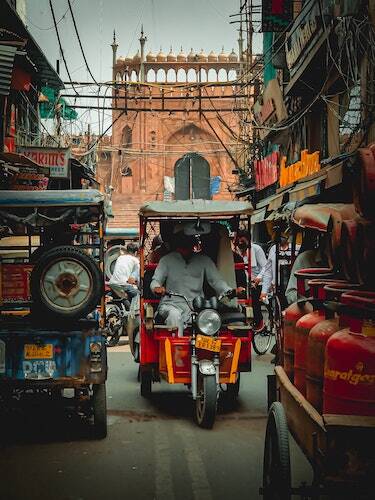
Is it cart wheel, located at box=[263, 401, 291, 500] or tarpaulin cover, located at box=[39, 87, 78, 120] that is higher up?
tarpaulin cover, located at box=[39, 87, 78, 120]

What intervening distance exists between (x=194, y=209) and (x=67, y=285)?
7.43 ft

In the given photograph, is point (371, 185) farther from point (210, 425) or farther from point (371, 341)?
point (210, 425)

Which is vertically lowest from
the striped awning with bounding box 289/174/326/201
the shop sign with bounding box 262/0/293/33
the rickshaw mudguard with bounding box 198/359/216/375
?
the rickshaw mudguard with bounding box 198/359/216/375

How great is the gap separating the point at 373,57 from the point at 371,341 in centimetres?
1027

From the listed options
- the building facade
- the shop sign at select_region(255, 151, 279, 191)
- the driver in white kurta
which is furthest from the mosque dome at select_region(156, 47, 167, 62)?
the driver in white kurta

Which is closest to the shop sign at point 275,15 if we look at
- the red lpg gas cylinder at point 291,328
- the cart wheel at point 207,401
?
the cart wheel at point 207,401

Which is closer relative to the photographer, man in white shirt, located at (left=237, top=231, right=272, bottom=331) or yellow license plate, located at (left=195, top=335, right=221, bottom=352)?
yellow license plate, located at (left=195, top=335, right=221, bottom=352)

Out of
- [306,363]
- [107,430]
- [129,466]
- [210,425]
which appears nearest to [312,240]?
[210,425]

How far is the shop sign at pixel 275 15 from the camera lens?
2012cm

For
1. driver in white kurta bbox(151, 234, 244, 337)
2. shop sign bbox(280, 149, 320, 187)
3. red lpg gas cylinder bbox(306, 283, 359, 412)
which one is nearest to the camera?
red lpg gas cylinder bbox(306, 283, 359, 412)

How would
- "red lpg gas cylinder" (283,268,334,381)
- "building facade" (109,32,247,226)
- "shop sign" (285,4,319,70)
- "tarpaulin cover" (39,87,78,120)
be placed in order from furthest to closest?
"building facade" (109,32,247,226) → "tarpaulin cover" (39,87,78,120) → "shop sign" (285,4,319,70) → "red lpg gas cylinder" (283,268,334,381)

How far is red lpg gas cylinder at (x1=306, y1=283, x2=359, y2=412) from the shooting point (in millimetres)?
4074

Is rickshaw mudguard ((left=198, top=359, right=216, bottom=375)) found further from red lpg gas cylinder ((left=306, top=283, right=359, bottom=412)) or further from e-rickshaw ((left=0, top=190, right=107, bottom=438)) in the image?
red lpg gas cylinder ((left=306, top=283, right=359, bottom=412))

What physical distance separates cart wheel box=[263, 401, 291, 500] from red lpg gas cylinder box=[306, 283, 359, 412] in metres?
0.22
